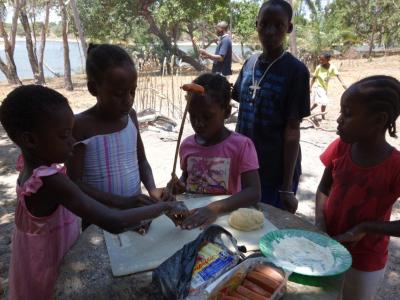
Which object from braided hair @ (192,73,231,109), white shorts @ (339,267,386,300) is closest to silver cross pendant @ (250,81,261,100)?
braided hair @ (192,73,231,109)

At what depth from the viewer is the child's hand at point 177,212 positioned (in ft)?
4.68

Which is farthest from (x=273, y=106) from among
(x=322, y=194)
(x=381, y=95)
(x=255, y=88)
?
(x=381, y=95)

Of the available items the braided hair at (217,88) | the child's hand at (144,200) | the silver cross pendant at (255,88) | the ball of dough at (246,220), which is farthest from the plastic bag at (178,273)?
the silver cross pendant at (255,88)

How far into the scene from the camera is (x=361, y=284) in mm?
1645

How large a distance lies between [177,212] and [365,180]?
819 millimetres

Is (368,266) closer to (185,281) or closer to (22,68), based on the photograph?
(185,281)

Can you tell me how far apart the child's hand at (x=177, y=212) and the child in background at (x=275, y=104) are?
836 millimetres

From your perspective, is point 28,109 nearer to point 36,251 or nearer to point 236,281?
point 36,251

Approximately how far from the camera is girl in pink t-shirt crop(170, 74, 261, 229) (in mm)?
1770

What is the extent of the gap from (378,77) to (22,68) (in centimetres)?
2648

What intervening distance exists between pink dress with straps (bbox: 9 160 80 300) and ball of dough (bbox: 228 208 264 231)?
707mm

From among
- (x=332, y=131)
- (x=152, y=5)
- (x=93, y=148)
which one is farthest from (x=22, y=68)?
(x=93, y=148)

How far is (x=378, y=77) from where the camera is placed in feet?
4.90

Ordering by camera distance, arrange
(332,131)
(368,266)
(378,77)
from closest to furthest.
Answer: (378,77) < (368,266) < (332,131)
